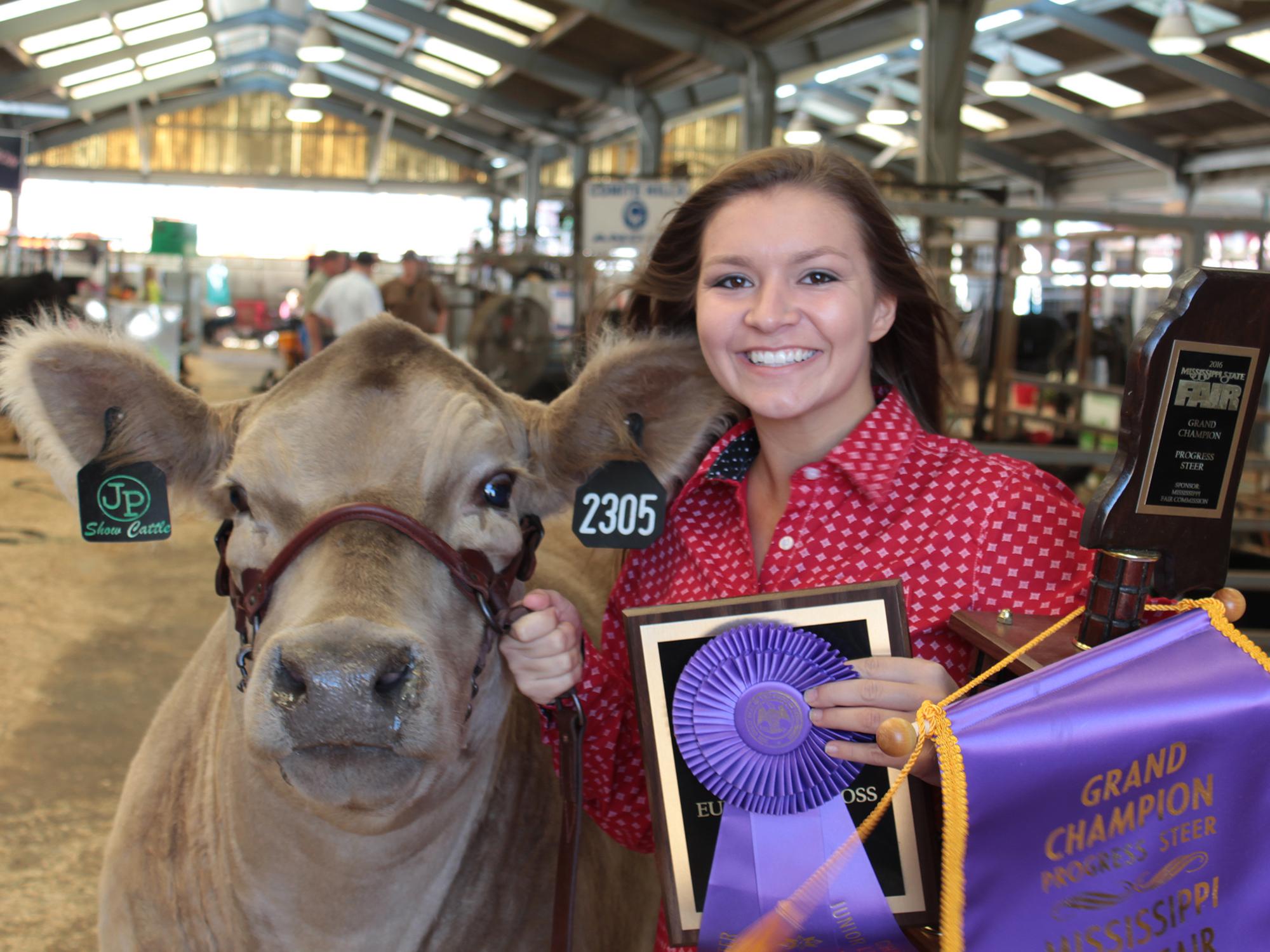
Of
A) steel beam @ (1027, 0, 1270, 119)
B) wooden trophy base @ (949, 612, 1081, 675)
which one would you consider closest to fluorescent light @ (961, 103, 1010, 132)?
steel beam @ (1027, 0, 1270, 119)

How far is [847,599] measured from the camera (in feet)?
4.79

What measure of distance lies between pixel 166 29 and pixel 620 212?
18578mm

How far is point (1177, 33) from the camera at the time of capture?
13055 millimetres

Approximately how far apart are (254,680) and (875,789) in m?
0.80

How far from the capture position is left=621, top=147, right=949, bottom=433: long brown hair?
1.97 m

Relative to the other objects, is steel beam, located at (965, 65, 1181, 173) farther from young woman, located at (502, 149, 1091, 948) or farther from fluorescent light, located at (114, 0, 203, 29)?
young woman, located at (502, 149, 1091, 948)

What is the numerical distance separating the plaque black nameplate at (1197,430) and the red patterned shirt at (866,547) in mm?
313

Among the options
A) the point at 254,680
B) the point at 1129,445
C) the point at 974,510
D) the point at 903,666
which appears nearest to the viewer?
the point at 1129,445

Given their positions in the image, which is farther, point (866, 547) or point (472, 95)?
point (472, 95)

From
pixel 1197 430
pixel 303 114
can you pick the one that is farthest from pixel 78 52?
pixel 1197 430

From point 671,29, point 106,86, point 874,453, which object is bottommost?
point 874,453

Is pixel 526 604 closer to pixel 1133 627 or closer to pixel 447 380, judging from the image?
pixel 447 380

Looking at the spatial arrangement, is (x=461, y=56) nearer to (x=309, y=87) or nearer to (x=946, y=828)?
(x=309, y=87)

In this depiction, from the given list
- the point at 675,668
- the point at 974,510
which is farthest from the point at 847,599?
the point at 974,510
